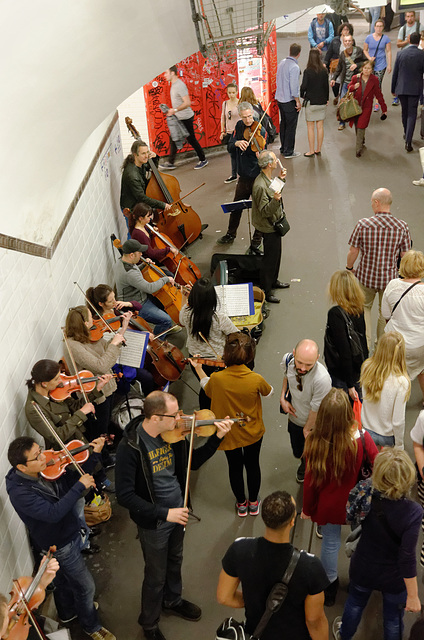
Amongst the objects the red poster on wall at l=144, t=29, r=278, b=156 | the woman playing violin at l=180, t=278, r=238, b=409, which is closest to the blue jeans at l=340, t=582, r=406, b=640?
the woman playing violin at l=180, t=278, r=238, b=409

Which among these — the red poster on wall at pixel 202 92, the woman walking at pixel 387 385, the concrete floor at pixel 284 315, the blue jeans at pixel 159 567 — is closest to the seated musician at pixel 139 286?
the concrete floor at pixel 284 315

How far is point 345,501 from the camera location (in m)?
3.40

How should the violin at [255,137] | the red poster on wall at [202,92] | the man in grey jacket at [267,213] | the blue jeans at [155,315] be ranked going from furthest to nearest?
the red poster on wall at [202,92], the violin at [255,137], the man in grey jacket at [267,213], the blue jeans at [155,315]

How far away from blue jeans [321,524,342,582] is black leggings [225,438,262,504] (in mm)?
717

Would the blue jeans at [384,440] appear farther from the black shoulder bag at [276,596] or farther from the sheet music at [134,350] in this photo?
the sheet music at [134,350]

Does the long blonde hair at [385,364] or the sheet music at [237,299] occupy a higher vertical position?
the long blonde hair at [385,364]

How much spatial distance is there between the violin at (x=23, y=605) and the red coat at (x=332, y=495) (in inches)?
55.5

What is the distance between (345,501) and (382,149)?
7495mm

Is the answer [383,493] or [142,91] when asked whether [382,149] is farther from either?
[383,493]

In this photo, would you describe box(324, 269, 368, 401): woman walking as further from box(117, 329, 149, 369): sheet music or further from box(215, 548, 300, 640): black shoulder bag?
box(215, 548, 300, 640): black shoulder bag

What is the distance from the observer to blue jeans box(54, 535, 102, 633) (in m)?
3.46

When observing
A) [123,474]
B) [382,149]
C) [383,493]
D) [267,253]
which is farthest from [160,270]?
[382,149]

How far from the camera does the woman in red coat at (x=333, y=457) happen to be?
3.26 metres

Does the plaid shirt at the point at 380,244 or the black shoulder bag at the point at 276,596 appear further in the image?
the plaid shirt at the point at 380,244
